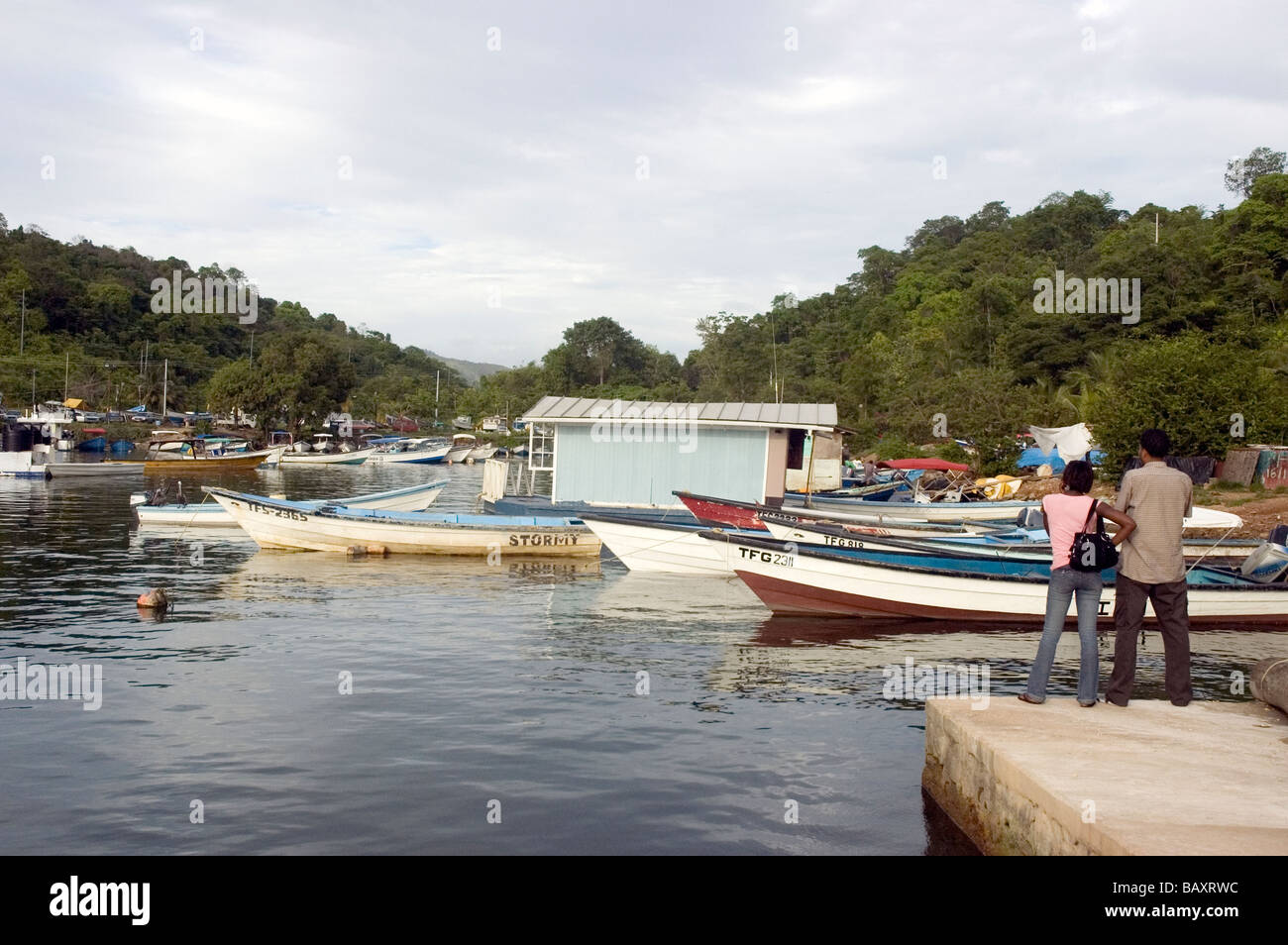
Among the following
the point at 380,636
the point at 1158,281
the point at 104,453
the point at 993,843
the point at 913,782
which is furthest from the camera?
the point at 104,453

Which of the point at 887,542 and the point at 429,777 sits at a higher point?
the point at 887,542

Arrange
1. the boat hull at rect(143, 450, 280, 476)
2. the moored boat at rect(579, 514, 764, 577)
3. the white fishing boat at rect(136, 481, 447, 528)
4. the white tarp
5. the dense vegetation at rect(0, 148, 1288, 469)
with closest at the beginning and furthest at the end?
1. the moored boat at rect(579, 514, 764, 577)
2. the white fishing boat at rect(136, 481, 447, 528)
3. the dense vegetation at rect(0, 148, 1288, 469)
4. the white tarp
5. the boat hull at rect(143, 450, 280, 476)

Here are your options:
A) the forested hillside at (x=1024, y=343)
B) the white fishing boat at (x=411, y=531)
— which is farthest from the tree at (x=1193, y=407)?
the white fishing boat at (x=411, y=531)

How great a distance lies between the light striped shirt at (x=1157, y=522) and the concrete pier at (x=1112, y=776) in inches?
47.9

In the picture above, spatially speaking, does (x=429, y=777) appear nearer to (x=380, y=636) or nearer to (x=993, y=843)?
(x=993, y=843)

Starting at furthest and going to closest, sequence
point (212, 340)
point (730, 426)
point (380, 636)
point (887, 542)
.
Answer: point (212, 340), point (730, 426), point (887, 542), point (380, 636)

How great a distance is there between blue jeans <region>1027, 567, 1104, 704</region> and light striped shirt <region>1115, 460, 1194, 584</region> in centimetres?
39

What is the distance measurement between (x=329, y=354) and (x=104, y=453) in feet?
64.9

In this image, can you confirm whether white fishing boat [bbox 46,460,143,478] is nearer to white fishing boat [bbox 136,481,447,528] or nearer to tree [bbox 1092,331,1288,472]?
white fishing boat [bbox 136,481,447,528]

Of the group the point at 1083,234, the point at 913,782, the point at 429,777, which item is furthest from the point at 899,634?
the point at 1083,234

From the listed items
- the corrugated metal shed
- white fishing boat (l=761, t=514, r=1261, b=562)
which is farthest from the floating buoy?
white fishing boat (l=761, t=514, r=1261, b=562)

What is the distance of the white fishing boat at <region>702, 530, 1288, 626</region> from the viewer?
16281 millimetres

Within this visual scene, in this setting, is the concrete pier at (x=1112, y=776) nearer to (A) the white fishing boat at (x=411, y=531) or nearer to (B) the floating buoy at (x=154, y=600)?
(B) the floating buoy at (x=154, y=600)

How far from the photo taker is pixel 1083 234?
322 ft
